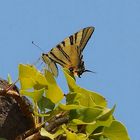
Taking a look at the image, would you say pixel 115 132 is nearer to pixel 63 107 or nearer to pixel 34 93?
pixel 63 107

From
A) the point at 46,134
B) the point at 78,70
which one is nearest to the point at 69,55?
the point at 78,70

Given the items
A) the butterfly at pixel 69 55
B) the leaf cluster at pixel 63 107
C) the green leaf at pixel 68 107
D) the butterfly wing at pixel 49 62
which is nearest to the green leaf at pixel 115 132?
the leaf cluster at pixel 63 107

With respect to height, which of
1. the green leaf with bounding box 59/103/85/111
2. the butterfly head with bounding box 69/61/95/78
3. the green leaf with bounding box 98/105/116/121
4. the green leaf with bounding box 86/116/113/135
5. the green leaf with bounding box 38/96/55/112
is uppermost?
the butterfly head with bounding box 69/61/95/78

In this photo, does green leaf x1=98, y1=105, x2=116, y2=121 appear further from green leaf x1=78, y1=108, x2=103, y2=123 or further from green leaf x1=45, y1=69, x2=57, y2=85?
green leaf x1=45, y1=69, x2=57, y2=85

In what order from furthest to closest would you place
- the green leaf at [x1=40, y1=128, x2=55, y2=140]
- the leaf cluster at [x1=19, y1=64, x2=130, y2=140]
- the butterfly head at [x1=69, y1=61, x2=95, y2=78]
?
1. the butterfly head at [x1=69, y1=61, x2=95, y2=78]
2. the leaf cluster at [x1=19, y1=64, x2=130, y2=140]
3. the green leaf at [x1=40, y1=128, x2=55, y2=140]

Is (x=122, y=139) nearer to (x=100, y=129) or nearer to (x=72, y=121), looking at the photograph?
(x=100, y=129)

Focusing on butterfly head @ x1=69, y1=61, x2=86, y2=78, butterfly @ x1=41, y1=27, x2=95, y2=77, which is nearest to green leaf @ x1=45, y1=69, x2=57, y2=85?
butterfly head @ x1=69, y1=61, x2=86, y2=78
